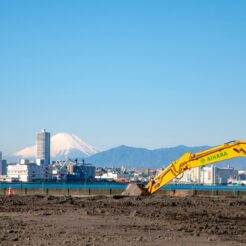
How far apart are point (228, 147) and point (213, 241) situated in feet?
71.6

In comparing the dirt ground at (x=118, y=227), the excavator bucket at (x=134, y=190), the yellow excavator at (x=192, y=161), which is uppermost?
the yellow excavator at (x=192, y=161)

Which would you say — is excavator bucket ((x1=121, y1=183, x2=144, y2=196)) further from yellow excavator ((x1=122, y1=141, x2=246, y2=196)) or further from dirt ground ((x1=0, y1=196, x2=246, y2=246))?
dirt ground ((x1=0, y1=196, x2=246, y2=246))

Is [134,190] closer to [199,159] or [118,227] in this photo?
[199,159]

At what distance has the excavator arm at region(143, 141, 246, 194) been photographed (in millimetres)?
42053

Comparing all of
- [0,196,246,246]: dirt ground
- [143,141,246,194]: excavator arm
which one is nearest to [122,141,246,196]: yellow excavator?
[143,141,246,194]: excavator arm

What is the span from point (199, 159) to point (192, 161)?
97 cm

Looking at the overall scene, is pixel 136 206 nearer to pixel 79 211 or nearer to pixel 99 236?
pixel 79 211

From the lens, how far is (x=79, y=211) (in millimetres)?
33875

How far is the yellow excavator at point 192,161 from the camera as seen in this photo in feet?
138

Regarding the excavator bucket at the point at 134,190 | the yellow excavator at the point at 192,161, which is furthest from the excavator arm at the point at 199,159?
the excavator bucket at the point at 134,190

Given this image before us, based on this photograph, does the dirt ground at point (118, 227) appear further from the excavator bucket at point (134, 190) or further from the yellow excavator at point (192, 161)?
the excavator bucket at point (134, 190)

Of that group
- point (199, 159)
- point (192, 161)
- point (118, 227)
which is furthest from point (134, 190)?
point (118, 227)

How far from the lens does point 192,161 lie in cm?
4731

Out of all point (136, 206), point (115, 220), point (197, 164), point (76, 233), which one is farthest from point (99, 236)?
point (197, 164)
